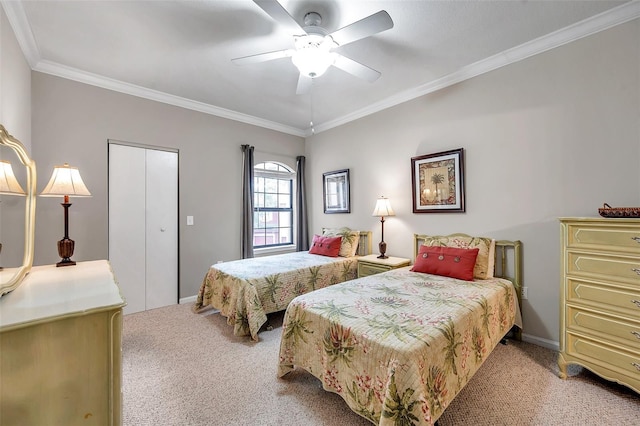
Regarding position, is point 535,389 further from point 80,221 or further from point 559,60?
point 80,221

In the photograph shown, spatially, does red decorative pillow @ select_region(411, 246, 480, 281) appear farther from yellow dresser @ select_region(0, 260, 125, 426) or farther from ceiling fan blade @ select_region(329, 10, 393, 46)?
yellow dresser @ select_region(0, 260, 125, 426)

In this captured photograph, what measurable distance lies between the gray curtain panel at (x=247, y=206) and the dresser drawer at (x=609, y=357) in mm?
3698

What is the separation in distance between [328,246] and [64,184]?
283 centimetres

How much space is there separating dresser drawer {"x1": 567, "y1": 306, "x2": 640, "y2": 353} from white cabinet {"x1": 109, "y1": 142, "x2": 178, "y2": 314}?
4.15m

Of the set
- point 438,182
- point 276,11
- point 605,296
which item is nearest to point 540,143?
point 438,182

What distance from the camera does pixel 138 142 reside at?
131 inches

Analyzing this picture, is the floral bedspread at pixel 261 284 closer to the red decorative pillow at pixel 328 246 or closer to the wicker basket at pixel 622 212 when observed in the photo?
the red decorative pillow at pixel 328 246

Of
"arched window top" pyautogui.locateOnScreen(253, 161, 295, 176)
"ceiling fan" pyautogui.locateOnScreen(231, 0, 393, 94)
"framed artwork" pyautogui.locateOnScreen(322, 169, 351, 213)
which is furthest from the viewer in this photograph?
"arched window top" pyautogui.locateOnScreen(253, 161, 295, 176)

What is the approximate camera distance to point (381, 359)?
1406 millimetres

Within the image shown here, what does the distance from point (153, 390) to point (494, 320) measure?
2.59 m

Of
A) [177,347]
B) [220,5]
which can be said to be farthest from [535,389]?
[220,5]

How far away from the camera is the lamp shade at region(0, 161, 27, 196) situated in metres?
1.43

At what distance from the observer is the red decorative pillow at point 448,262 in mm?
2527

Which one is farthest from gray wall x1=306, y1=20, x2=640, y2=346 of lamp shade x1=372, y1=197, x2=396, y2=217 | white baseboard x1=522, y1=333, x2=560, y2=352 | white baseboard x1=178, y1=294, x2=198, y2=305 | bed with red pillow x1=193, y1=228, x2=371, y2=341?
white baseboard x1=178, y1=294, x2=198, y2=305
